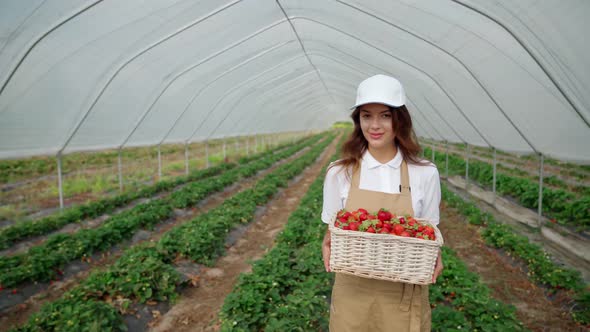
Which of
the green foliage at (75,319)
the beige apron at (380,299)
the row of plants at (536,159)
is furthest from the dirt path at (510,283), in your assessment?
the green foliage at (75,319)

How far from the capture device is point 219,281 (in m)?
5.59

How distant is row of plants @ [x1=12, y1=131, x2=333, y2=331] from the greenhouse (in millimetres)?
27

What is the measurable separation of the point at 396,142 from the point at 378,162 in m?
0.16

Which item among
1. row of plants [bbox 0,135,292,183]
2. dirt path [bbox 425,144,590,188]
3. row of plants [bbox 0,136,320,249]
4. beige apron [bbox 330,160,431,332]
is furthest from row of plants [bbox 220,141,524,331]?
row of plants [bbox 0,135,292,183]

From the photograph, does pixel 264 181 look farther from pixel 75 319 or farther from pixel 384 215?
pixel 384 215

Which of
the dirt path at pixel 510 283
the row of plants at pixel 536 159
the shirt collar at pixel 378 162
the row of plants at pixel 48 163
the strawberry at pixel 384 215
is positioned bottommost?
the dirt path at pixel 510 283

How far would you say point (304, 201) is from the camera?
945 centimetres

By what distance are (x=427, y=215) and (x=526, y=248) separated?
4.86 metres

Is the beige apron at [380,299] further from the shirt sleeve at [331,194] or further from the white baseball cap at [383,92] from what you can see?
the white baseball cap at [383,92]

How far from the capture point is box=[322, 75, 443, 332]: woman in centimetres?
185

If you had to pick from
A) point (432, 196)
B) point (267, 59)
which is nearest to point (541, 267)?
point (432, 196)

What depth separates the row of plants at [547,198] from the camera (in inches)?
282

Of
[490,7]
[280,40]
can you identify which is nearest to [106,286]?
[490,7]

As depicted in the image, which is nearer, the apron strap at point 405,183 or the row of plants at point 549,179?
the apron strap at point 405,183
